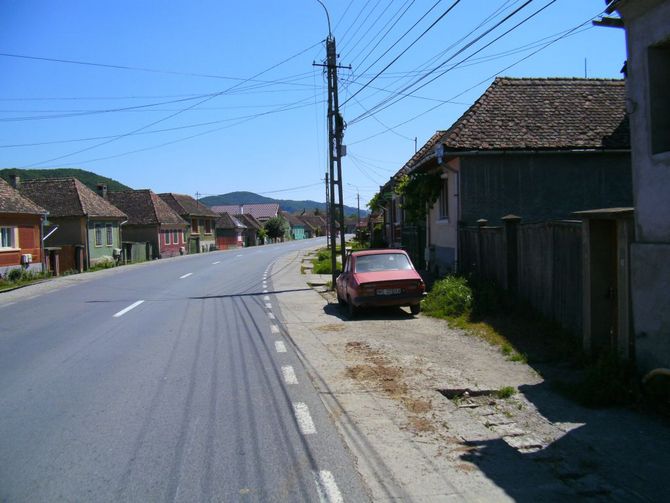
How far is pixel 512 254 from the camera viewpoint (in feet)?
36.4

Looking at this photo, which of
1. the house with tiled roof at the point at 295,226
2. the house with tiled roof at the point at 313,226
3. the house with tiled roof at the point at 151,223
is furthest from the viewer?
the house with tiled roof at the point at 313,226

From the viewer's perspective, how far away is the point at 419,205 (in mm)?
18750

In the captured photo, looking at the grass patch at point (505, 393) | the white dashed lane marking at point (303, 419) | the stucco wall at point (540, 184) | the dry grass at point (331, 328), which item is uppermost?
the stucco wall at point (540, 184)

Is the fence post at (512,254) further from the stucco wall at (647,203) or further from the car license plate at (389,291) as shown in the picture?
the stucco wall at (647,203)

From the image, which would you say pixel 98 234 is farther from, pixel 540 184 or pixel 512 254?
pixel 512 254

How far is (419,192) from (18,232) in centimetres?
2121

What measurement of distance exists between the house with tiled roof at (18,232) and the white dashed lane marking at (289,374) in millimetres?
23927

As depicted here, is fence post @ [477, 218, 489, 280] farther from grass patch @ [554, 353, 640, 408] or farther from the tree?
the tree

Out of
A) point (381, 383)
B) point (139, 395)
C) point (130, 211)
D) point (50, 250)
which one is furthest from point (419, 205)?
Result: point (130, 211)

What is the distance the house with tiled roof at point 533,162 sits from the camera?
15047 mm

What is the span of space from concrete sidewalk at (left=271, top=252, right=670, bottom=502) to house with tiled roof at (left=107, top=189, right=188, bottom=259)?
43.6 metres

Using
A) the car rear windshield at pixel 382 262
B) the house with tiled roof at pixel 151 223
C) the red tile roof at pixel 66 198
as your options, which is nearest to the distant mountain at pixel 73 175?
the house with tiled roof at pixel 151 223

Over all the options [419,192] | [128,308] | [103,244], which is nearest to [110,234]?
[103,244]

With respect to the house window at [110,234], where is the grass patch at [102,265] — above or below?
below
